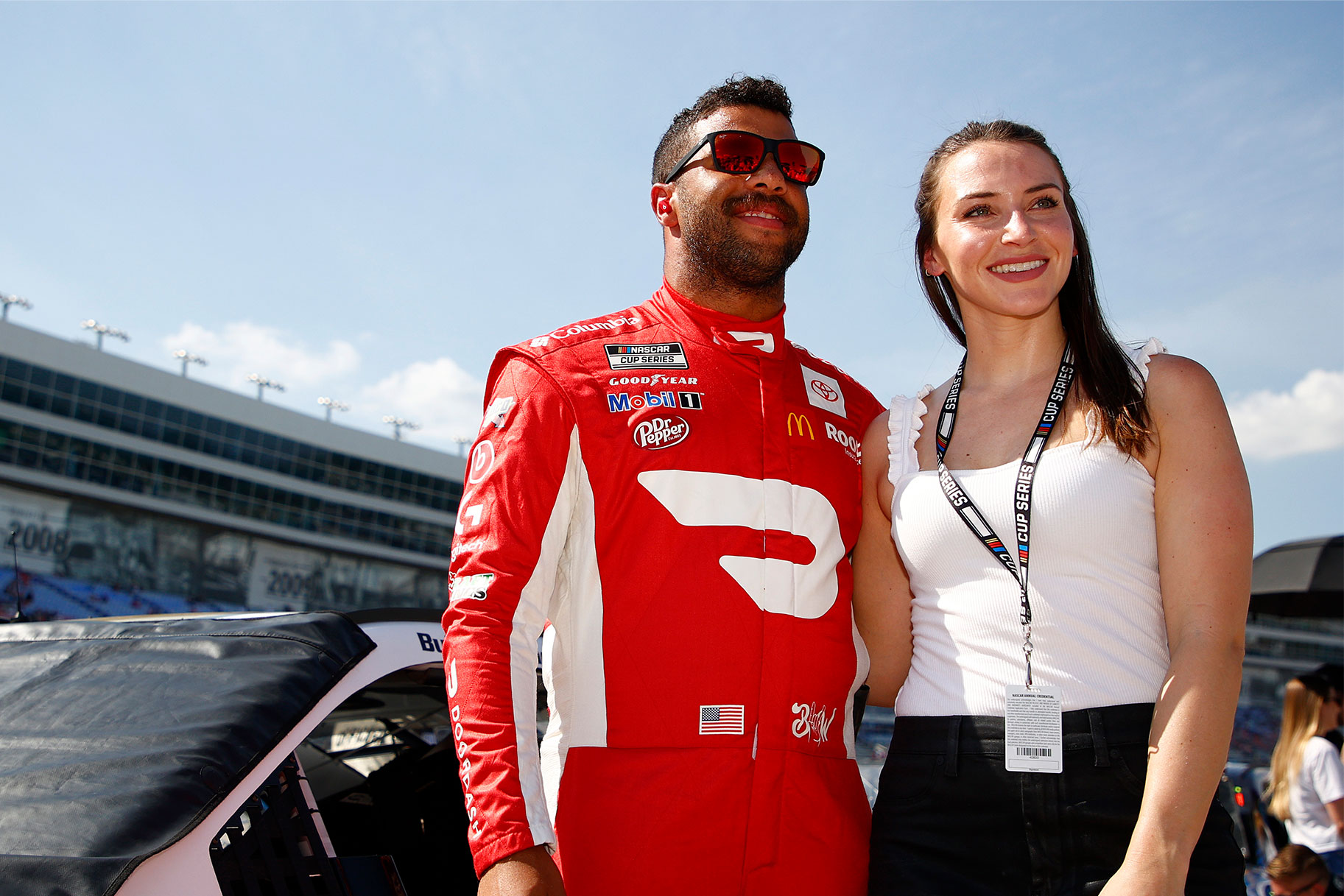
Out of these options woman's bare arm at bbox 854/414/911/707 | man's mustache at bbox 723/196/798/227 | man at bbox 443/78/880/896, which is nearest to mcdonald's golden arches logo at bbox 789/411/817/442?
man at bbox 443/78/880/896

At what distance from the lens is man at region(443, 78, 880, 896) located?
2018mm

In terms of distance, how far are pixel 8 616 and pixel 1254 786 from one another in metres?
7.49

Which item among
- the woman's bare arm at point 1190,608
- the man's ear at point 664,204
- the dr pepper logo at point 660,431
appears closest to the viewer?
the woman's bare arm at point 1190,608

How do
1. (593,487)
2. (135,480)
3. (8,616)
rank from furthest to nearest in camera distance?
1. (135,480)
2. (8,616)
3. (593,487)

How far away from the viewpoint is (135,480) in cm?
4928

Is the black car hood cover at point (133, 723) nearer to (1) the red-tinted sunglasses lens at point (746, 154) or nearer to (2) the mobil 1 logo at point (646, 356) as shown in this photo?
(2) the mobil 1 logo at point (646, 356)

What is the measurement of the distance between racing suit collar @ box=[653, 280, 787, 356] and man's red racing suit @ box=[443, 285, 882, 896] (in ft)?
0.43

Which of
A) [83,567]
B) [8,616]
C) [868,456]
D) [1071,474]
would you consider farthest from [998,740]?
[83,567]

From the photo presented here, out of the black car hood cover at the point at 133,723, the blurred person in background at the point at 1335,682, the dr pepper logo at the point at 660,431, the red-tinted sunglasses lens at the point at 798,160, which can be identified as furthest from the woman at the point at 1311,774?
the black car hood cover at the point at 133,723

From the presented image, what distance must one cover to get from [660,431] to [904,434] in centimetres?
57

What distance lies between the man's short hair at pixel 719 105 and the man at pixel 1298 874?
486 cm

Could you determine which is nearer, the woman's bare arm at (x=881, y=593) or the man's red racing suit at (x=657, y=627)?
the man's red racing suit at (x=657, y=627)

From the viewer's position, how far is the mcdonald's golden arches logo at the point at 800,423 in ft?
7.98

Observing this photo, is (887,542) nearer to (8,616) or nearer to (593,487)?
(593,487)
